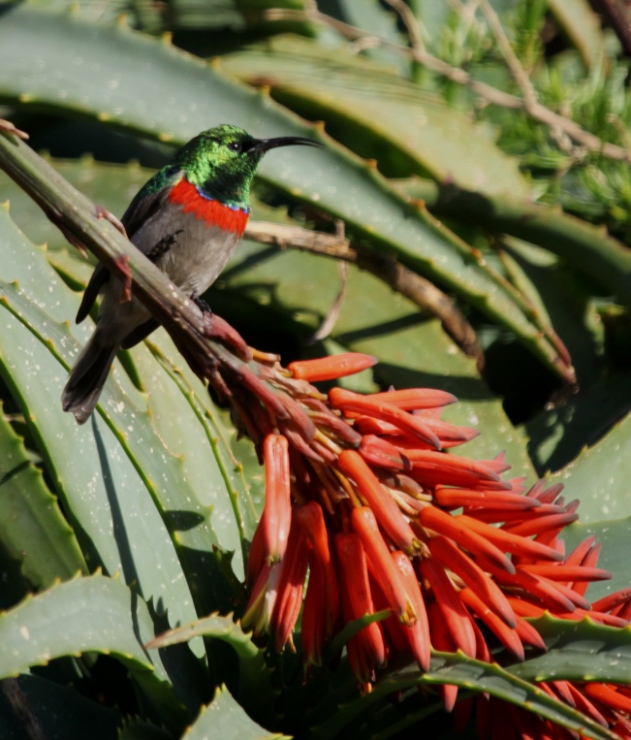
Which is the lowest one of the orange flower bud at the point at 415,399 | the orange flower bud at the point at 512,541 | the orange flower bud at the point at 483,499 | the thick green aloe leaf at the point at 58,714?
the thick green aloe leaf at the point at 58,714

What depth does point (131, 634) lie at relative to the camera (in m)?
1.08

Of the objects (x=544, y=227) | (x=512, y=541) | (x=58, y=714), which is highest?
(x=544, y=227)

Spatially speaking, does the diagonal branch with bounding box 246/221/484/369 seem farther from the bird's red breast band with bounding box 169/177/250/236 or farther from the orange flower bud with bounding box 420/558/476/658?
the orange flower bud with bounding box 420/558/476/658

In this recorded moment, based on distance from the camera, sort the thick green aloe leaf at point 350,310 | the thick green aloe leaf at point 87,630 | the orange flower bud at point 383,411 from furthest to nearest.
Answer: the thick green aloe leaf at point 350,310 < the orange flower bud at point 383,411 < the thick green aloe leaf at point 87,630

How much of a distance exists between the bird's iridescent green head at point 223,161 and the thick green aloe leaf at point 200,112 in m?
0.04

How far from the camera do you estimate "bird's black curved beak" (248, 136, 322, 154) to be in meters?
1.68

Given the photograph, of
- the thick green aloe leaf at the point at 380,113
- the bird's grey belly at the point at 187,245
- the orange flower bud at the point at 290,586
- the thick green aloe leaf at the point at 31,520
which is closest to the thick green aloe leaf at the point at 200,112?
the bird's grey belly at the point at 187,245

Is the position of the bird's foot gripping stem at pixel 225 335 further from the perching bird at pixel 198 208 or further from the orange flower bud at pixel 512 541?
the perching bird at pixel 198 208

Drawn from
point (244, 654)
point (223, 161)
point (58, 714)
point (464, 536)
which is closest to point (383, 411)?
point (464, 536)

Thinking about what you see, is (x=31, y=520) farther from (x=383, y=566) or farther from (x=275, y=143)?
(x=275, y=143)

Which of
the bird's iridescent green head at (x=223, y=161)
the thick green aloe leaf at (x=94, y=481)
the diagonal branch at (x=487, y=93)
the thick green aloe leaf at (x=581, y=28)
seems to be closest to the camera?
the thick green aloe leaf at (x=94, y=481)

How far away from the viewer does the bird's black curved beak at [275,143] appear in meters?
1.68

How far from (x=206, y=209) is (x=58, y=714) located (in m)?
0.94

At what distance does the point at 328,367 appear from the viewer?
1.19 metres
